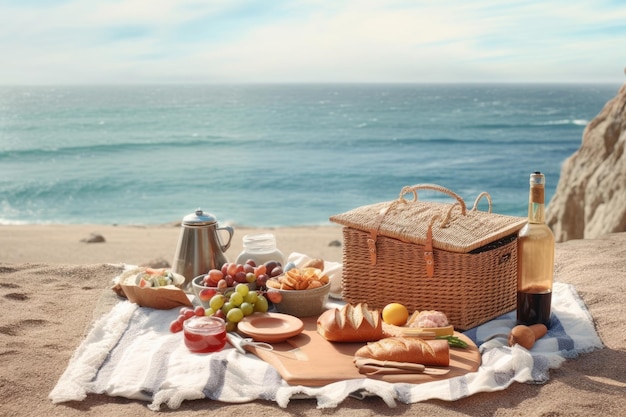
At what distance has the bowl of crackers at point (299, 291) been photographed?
369cm

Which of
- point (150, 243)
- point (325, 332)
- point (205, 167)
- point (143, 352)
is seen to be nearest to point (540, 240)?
point (325, 332)

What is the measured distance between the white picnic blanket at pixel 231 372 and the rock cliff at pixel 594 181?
399 centimetres

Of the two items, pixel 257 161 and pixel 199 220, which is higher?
pixel 199 220

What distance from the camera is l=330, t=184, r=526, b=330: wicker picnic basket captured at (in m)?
3.67

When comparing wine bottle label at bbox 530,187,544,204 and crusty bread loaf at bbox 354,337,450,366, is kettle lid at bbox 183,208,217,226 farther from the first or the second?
wine bottle label at bbox 530,187,544,204

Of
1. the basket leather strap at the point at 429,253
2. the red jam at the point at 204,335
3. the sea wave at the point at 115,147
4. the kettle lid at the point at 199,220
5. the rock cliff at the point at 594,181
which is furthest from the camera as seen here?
the sea wave at the point at 115,147

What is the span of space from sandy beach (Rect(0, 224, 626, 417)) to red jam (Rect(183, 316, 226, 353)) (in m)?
0.47

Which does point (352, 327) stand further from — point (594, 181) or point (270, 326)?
point (594, 181)

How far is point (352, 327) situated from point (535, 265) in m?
1.05

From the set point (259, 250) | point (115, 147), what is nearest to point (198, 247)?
point (259, 250)

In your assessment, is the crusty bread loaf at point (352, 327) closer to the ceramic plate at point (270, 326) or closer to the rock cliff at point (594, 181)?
the ceramic plate at point (270, 326)

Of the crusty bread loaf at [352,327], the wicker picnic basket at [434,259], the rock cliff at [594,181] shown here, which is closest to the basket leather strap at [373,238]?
the wicker picnic basket at [434,259]

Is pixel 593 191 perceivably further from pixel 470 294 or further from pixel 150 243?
pixel 150 243

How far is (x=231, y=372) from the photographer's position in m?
3.07
